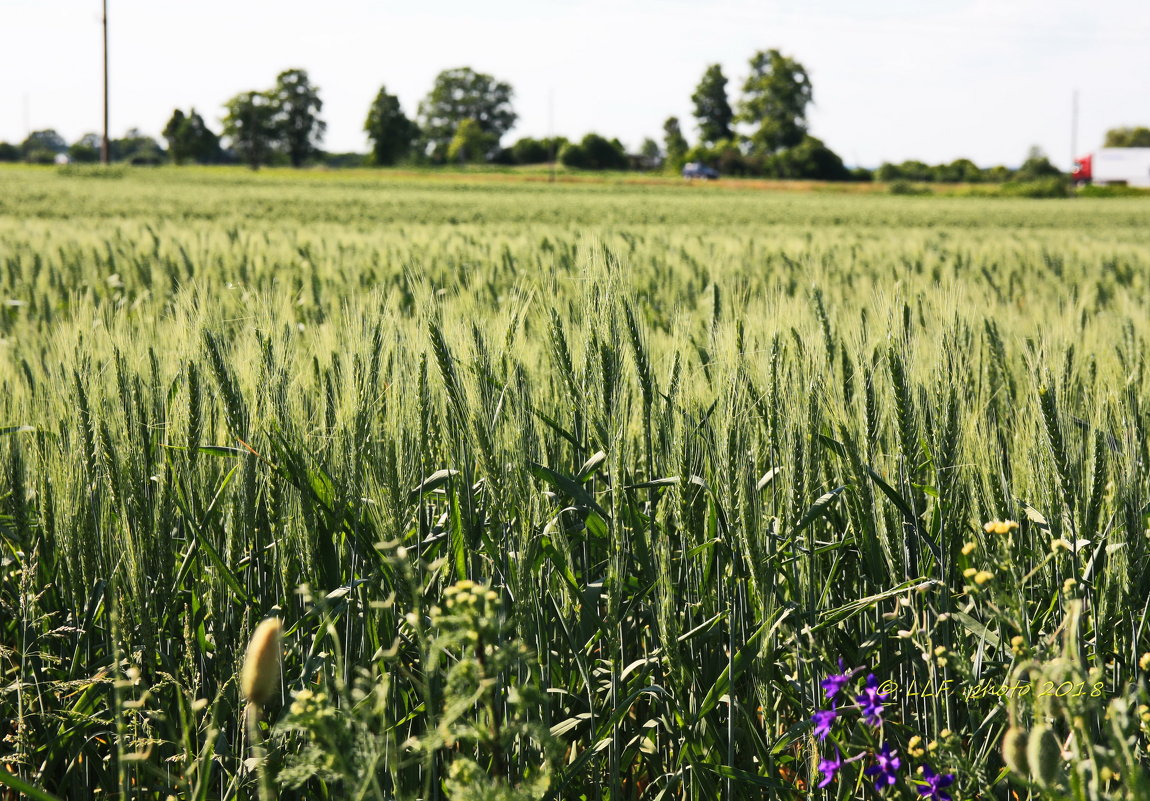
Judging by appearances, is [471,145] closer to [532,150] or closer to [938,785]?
[532,150]

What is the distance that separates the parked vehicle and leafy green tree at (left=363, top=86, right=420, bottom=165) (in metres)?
51.1

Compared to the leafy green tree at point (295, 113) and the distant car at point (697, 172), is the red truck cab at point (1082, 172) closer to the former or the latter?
the distant car at point (697, 172)

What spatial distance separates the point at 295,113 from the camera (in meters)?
76.1

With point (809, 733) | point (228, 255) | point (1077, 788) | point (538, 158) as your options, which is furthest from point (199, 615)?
point (538, 158)

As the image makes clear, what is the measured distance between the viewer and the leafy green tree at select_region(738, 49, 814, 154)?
69.7 metres

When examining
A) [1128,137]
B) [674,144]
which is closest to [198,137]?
[674,144]

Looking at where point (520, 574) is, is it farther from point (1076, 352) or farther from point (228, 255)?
point (228, 255)

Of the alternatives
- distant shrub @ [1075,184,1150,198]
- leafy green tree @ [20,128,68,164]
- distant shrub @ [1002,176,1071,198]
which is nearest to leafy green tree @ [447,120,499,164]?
leafy green tree @ [20,128,68,164]

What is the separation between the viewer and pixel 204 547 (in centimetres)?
124

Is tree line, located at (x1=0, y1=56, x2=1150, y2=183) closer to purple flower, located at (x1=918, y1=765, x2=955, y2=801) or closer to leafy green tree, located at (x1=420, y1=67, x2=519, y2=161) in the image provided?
leafy green tree, located at (x1=420, y1=67, x2=519, y2=161)

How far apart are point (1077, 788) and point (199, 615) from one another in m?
1.21

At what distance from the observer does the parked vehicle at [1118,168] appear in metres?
56.7

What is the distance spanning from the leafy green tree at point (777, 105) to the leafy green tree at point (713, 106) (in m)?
4.41

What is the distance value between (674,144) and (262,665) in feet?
280
